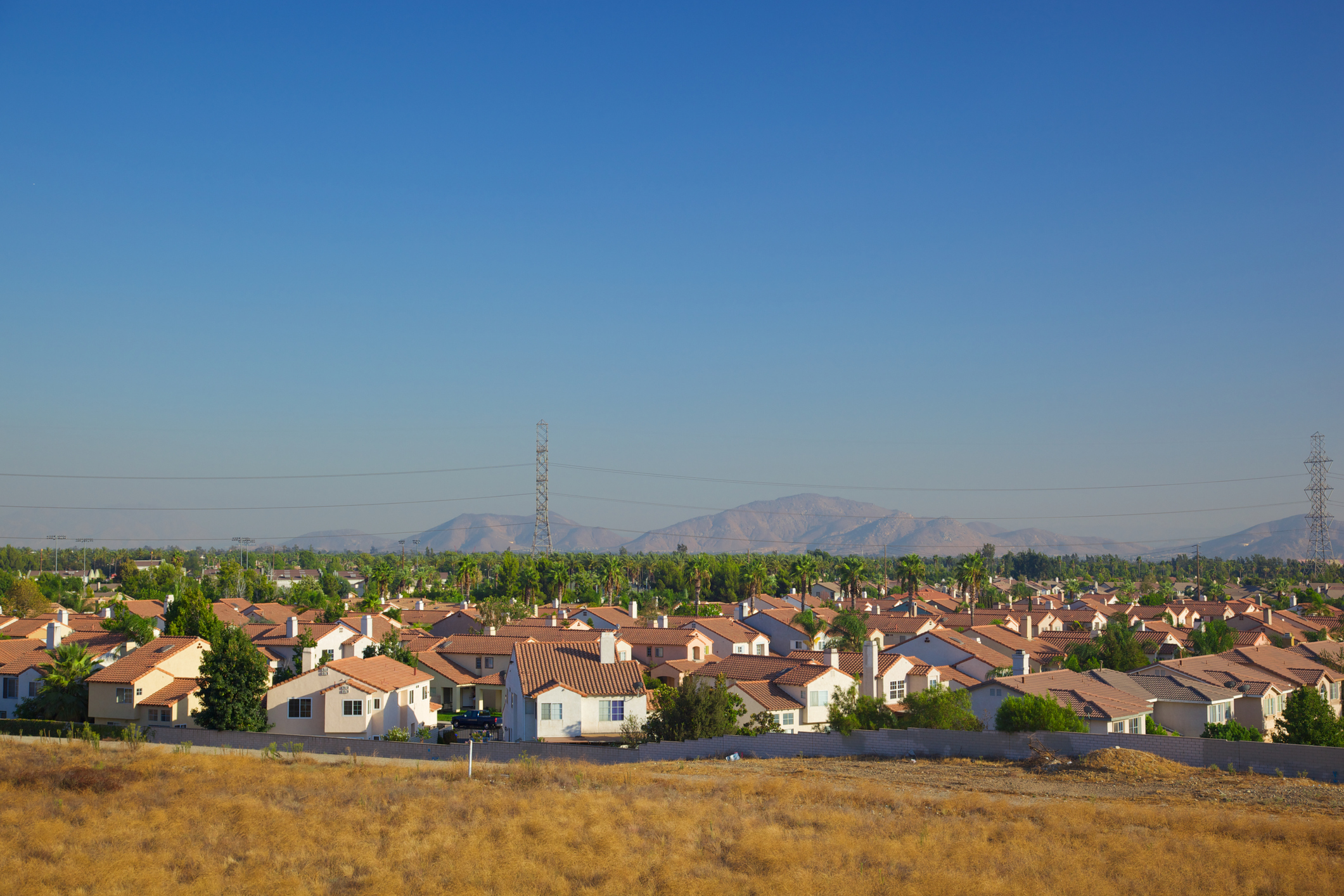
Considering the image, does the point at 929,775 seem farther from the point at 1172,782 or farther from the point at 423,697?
the point at 423,697

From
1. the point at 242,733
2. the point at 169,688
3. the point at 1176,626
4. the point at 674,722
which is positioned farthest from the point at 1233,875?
the point at 1176,626

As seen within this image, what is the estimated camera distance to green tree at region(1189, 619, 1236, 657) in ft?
273

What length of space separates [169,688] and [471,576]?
293 feet

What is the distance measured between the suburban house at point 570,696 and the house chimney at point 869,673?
12681mm

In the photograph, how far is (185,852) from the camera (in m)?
25.7

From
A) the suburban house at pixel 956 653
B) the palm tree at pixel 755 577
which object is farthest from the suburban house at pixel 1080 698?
the palm tree at pixel 755 577

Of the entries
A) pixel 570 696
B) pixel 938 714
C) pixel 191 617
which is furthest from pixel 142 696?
pixel 938 714

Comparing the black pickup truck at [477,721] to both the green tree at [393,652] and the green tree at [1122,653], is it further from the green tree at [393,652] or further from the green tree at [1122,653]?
the green tree at [1122,653]

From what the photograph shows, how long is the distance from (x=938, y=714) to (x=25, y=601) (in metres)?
101

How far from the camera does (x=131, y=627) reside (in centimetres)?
6994

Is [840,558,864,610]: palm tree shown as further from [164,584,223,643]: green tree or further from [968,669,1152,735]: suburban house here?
[164,584,223,643]: green tree

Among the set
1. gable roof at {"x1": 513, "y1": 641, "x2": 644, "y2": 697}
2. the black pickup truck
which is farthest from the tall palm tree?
gable roof at {"x1": 513, "y1": 641, "x2": 644, "y2": 697}

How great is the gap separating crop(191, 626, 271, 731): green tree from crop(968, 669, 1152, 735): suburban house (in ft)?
118

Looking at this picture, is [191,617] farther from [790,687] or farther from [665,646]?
[790,687]
